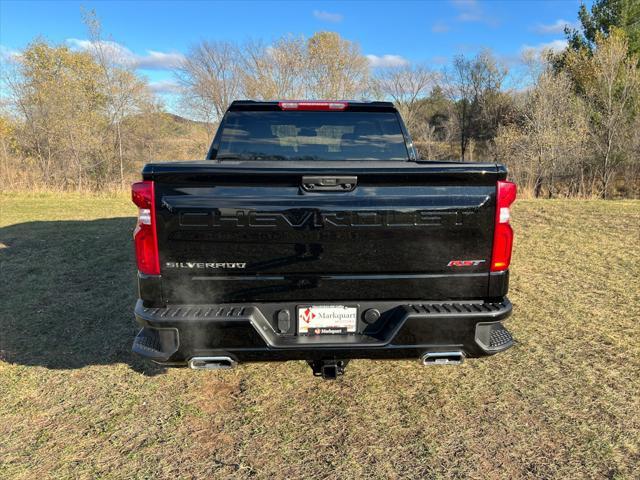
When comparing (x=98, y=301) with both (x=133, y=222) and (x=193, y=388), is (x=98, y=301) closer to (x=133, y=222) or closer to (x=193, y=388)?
(x=193, y=388)

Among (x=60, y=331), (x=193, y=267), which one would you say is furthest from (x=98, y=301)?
(x=193, y=267)

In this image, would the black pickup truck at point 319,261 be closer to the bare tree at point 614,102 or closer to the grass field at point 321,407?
the grass field at point 321,407

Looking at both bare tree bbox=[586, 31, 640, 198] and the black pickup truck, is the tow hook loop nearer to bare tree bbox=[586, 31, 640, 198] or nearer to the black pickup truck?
the black pickup truck

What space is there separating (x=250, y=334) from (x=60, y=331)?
9.44ft

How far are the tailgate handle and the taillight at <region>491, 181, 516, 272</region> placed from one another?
815 millimetres

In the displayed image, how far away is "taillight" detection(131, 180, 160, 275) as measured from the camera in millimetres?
2293

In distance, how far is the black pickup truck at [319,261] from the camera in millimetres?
2318

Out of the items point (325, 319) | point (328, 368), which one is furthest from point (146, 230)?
point (328, 368)

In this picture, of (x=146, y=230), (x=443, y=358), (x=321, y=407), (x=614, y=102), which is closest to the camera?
(x=146, y=230)

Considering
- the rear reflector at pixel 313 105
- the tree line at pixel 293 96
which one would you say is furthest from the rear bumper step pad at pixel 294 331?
the tree line at pixel 293 96

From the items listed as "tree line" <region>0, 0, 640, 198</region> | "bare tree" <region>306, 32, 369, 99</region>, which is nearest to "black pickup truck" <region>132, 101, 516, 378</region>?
"tree line" <region>0, 0, 640, 198</region>

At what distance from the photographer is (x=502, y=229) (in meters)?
2.43

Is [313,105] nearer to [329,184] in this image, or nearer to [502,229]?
[329,184]

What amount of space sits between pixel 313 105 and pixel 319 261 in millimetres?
1651
